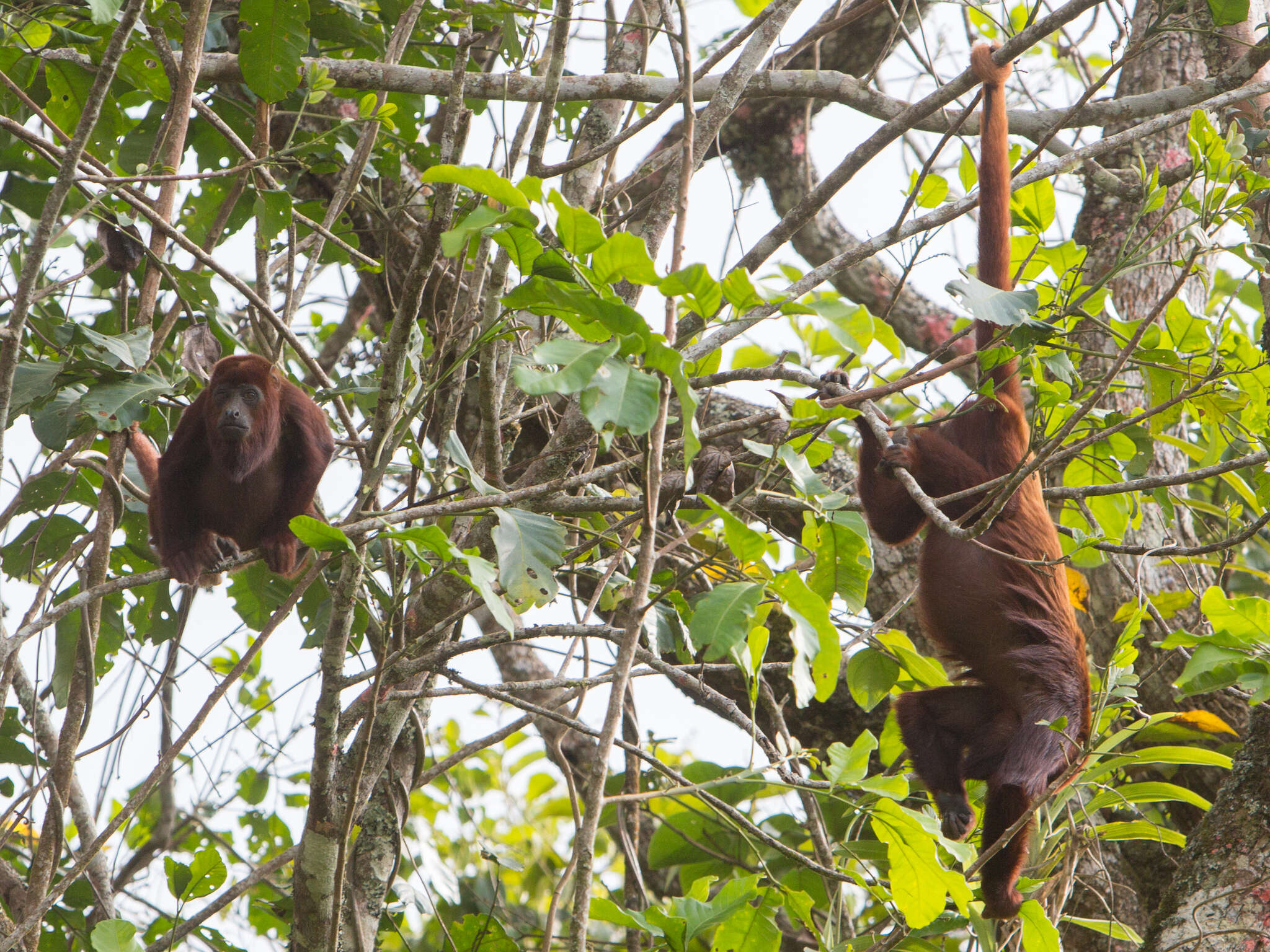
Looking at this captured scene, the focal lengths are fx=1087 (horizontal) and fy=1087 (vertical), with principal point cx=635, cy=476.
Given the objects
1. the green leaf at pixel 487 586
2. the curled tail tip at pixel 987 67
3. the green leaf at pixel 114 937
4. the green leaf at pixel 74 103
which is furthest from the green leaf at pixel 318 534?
the curled tail tip at pixel 987 67

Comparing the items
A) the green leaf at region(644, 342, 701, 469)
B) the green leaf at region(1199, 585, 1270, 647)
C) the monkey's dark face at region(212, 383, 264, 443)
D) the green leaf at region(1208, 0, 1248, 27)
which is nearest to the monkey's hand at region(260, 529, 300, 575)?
the monkey's dark face at region(212, 383, 264, 443)

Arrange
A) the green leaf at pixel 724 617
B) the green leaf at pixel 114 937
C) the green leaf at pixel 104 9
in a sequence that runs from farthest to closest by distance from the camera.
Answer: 1. the green leaf at pixel 104 9
2. the green leaf at pixel 114 937
3. the green leaf at pixel 724 617

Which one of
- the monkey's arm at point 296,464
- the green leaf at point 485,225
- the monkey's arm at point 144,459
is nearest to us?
the green leaf at point 485,225

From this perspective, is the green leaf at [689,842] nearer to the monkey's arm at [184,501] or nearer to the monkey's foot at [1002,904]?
the monkey's foot at [1002,904]

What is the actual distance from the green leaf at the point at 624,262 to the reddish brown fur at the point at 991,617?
1871 mm

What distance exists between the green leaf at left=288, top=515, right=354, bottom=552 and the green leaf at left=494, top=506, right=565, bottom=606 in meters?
0.28

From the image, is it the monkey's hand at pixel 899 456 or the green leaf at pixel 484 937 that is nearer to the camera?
the monkey's hand at pixel 899 456

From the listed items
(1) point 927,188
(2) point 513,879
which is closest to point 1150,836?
(1) point 927,188

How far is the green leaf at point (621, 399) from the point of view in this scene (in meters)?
1.40

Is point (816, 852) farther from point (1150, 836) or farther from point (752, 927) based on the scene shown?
point (1150, 836)

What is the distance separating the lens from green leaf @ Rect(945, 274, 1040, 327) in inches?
84.6

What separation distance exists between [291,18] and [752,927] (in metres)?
2.69

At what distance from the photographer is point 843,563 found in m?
2.25

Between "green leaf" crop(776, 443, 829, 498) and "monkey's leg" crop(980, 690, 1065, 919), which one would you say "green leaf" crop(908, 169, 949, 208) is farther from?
"monkey's leg" crop(980, 690, 1065, 919)
